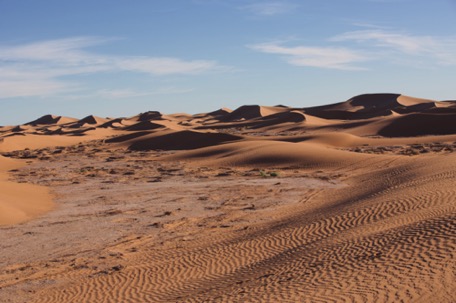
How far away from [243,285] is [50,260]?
5501mm

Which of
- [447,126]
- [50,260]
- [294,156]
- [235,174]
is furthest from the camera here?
[447,126]

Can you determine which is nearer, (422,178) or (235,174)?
(422,178)

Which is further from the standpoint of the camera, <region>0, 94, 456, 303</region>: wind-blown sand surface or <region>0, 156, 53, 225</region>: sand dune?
<region>0, 156, 53, 225</region>: sand dune

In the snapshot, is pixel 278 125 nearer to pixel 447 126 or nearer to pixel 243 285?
pixel 447 126

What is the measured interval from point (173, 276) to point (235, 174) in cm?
1693

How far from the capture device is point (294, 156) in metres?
31.7

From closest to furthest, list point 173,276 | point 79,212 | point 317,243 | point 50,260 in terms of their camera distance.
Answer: point 173,276 < point 317,243 < point 50,260 < point 79,212

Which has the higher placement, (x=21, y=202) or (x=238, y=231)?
(x=21, y=202)

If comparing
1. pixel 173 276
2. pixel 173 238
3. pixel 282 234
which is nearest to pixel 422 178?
pixel 282 234

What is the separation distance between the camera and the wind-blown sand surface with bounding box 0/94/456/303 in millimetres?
8711

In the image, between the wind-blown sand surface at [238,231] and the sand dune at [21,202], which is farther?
the sand dune at [21,202]

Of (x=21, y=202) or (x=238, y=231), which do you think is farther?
(x=21, y=202)

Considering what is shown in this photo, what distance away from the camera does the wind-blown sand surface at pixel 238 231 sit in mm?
8711

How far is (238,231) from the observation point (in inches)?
568
